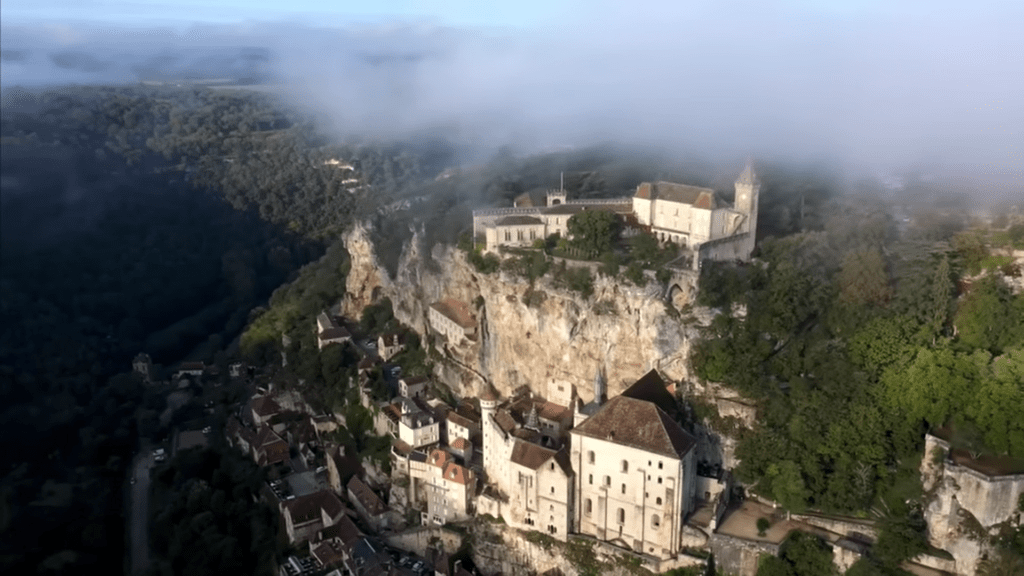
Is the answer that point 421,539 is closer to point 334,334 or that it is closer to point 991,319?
point 334,334

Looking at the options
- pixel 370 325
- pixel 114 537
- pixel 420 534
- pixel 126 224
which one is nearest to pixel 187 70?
pixel 126 224

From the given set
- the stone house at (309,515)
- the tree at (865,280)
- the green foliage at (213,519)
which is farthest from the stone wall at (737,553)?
the green foliage at (213,519)

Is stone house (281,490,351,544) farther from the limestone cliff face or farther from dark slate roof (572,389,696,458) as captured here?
dark slate roof (572,389,696,458)

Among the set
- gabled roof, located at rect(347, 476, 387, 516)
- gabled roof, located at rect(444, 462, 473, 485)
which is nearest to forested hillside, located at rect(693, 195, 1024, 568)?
gabled roof, located at rect(444, 462, 473, 485)

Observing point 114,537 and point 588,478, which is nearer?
point 588,478

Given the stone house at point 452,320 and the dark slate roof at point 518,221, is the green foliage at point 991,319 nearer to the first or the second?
the dark slate roof at point 518,221

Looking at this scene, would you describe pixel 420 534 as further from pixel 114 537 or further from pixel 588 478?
pixel 114 537
